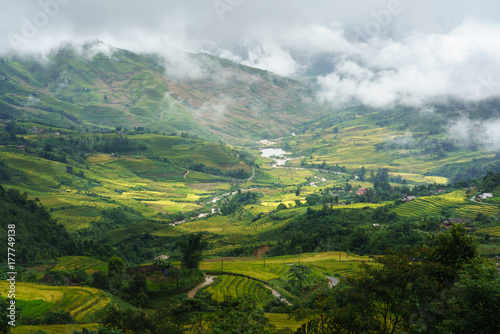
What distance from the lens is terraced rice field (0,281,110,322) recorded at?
100 feet

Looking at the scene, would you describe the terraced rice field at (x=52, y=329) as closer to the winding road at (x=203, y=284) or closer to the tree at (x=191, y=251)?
the winding road at (x=203, y=284)

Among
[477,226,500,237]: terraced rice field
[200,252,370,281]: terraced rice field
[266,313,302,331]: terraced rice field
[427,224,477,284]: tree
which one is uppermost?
[427,224,477,284]: tree

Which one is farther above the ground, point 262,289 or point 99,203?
point 99,203

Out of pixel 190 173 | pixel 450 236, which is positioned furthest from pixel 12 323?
pixel 190 173

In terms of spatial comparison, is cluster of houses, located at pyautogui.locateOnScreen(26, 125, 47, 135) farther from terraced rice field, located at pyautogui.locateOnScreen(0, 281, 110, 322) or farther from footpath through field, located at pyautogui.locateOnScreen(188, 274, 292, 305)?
footpath through field, located at pyautogui.locateOnScreen(188, 274, 292, 305)

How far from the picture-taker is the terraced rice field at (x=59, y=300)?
3059cm

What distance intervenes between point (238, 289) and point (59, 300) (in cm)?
1877

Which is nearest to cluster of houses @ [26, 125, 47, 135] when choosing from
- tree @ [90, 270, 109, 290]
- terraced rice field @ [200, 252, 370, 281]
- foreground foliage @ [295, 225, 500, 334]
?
terraced rice field @ [200, 252, 370, 281]

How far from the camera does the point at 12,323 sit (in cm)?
1582

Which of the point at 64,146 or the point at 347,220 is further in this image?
the point at 64,146

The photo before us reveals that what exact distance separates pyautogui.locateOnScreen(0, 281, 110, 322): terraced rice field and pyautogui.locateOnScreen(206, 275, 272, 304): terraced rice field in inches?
471

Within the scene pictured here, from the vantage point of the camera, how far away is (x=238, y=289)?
140 ft

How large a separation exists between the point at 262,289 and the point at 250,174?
4764 inches

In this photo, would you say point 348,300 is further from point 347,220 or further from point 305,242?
point 347,220
